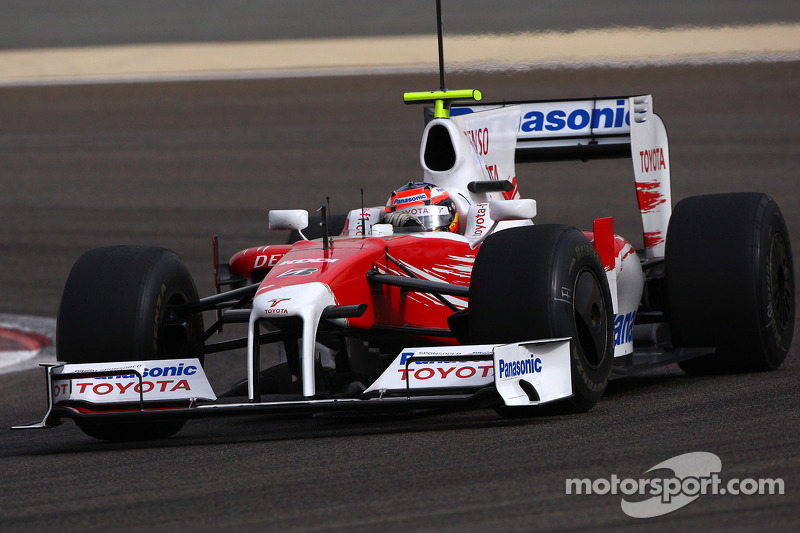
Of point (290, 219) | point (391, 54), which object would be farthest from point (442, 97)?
point (391, 54)

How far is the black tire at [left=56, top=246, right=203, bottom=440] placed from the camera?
288 inches

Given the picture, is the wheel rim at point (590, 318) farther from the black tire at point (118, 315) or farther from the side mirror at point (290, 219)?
the black tire at point (118, 315)

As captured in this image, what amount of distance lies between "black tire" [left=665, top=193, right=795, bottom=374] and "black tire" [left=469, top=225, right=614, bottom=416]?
5.40ft

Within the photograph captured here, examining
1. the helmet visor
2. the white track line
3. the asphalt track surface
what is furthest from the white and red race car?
the white track line

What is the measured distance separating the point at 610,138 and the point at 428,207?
6.80 feet

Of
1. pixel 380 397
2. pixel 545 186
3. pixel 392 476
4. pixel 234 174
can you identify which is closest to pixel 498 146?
pixel 380 397

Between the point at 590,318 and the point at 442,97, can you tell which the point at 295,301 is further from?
the point at 442,97

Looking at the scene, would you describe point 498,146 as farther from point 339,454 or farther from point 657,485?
point 657,485

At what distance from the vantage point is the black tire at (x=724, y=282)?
8.57 metres

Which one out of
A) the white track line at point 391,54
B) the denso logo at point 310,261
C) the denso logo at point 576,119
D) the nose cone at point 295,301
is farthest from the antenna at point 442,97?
the white track line at point 391,54

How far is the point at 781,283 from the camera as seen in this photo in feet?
30.2

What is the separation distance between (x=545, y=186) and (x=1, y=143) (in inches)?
512

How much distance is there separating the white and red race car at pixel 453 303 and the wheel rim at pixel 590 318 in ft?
0.04

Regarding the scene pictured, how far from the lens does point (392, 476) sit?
5512 millimetres
